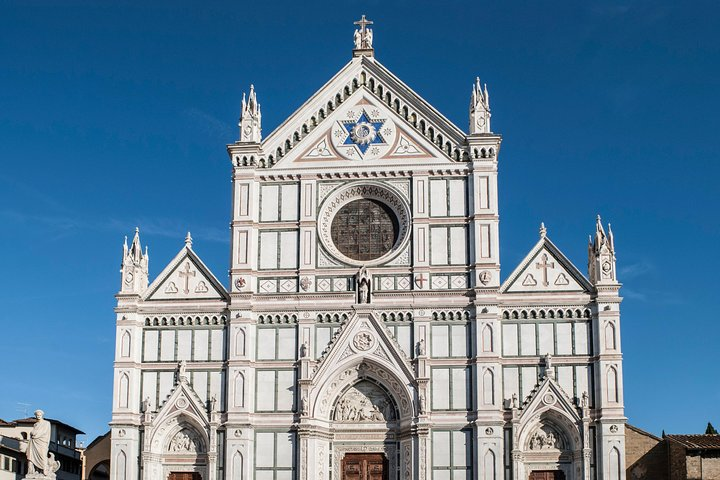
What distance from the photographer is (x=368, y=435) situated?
1540 inches

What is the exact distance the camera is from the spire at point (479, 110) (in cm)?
4080

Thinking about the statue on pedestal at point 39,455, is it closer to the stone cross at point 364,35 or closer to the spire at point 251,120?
the spire at point 251,120

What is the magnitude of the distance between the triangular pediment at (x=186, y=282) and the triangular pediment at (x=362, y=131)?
16.1 ft

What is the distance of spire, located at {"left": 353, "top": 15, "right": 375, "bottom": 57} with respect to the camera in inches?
1666

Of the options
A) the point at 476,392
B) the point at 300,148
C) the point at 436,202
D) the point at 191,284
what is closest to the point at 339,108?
the point at 300,148

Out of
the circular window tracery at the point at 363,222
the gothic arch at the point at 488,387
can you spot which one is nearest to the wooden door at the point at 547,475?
the gothic arch at the point at 488,387

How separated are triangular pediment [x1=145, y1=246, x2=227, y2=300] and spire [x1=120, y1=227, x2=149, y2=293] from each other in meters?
0.51

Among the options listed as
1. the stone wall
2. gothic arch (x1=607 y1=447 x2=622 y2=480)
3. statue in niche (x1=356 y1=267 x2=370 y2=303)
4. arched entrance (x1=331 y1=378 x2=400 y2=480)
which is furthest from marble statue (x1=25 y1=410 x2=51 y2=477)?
the stone wall

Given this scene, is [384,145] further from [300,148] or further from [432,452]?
[432,452]

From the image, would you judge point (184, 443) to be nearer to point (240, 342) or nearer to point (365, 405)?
point (240, 342)

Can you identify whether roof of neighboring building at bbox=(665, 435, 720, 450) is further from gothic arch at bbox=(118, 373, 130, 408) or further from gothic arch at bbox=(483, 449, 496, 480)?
gothic arch at bbox=(118, 373, 130, 408)

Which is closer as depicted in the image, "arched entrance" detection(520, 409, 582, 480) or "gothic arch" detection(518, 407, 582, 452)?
"gothic arch" detection(518, 407, 582, 452)

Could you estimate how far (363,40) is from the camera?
4256 cm

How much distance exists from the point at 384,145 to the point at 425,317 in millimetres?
7077
